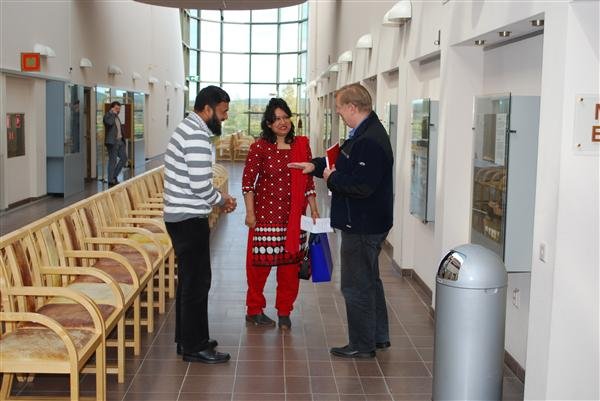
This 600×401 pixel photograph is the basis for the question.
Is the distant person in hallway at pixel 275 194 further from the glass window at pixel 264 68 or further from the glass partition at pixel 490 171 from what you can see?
the glass window at pixel 264 68

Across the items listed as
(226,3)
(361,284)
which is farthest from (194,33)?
(361,284)

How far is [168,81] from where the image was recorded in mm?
27859

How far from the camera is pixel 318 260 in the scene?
18.0ft

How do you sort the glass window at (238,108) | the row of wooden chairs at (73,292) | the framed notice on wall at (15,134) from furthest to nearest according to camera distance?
the glass window at (238,108)
the framed notice on wall at (15,134)
the row of wooden chairs at (73,292)

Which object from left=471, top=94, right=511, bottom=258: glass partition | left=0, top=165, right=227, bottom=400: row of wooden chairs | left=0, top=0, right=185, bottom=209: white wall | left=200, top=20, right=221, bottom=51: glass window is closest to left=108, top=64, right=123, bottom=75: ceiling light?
left=0, top=0, right=185, bottom=209: white wall

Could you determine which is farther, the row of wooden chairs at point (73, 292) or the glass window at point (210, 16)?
the glass window at point (210, 16)

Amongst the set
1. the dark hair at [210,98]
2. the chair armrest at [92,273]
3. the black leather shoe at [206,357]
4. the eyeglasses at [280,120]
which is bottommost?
the black leather shoe at [206,357]

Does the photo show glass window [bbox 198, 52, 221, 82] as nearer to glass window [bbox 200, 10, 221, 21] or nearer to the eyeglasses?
glass window [bbox 200, 10, 221, 21]

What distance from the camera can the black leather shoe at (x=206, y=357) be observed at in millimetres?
4863

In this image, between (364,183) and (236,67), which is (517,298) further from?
(236,67)

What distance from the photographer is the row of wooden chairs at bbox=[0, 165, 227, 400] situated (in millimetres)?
3519

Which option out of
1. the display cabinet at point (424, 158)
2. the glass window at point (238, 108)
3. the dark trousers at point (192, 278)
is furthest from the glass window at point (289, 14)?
the dark trousers at point (192, 278)

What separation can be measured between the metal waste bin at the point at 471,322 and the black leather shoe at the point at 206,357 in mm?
1762

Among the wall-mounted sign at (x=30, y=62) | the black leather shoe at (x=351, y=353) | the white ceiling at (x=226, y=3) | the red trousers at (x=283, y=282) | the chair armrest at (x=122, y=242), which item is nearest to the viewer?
the black leather shoe at (x=351, y=353)
